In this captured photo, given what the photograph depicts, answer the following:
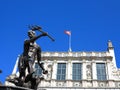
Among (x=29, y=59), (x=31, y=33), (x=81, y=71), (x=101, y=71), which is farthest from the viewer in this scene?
(x=81, y=71)

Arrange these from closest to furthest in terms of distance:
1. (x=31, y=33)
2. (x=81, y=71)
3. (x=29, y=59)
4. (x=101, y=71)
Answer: (x=29, y=59), (x=31, y=33), (x=101, y=71), (x=81, y=71)

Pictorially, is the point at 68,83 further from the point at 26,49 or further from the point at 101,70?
the point at 26,49

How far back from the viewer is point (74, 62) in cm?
3512

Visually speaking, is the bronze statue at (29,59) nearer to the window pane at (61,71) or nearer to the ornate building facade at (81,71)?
the ornate building facade at (81,71)

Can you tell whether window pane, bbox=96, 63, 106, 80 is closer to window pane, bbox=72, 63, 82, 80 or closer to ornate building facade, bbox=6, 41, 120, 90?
ornate building facade, bbox=6, 41, 120, 90

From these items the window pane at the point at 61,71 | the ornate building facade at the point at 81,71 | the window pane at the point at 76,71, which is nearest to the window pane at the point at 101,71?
the ornate building facade at the point at 81,71

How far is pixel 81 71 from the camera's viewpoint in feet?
111

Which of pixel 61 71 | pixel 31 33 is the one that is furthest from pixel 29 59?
pixel 61 71

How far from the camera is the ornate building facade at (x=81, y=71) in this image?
3222 centimetres

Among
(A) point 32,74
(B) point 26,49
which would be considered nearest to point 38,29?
(B) point 26,49

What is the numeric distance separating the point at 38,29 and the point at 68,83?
978 inches

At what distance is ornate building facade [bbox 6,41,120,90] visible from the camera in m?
32.2


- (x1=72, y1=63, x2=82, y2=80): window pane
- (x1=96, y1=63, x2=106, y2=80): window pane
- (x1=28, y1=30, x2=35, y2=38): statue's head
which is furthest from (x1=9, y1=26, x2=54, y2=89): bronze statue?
(x1=96, y1=63, x2=106, y2=80): window pane

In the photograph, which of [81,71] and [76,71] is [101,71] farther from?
[76,71]
